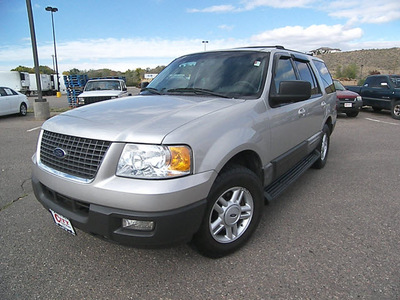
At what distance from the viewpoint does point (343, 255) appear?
2.50 meters

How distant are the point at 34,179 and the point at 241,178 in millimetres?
1813

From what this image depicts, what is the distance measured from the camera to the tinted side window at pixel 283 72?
304cm

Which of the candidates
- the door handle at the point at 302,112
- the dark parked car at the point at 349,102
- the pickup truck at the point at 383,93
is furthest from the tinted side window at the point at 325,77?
the pickup truck at the point at 383,93

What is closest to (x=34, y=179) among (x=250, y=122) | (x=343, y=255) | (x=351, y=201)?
(x=250, y=122)

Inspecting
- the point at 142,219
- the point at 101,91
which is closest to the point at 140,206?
the point at 142,219

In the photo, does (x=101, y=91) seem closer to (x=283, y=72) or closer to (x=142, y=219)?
(x=283, y=72)

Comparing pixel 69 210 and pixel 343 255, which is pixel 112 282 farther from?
pixel 343 255

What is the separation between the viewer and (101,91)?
11281 mm

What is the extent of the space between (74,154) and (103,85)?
35.7 ft

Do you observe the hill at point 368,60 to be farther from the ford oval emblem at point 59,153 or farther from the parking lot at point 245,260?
the ford oval emblem at point 59,153

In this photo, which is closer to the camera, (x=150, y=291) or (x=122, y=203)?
(x=122, y=203)

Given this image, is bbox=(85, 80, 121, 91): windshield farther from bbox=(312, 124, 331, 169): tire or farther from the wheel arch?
the wheel arch

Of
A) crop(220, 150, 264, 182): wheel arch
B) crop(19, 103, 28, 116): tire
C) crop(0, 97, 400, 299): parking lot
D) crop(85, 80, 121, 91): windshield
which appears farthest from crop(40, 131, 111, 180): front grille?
crop(19, 103, 28, 116): tire

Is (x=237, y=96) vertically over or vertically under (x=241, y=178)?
over
